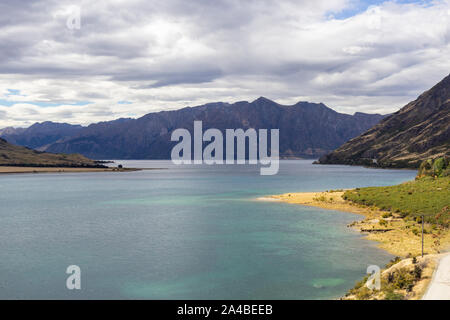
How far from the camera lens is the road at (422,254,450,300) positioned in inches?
914

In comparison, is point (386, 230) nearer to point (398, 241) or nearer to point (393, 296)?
point (398, 241)

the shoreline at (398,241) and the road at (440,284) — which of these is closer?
Result: the road at (440,284)

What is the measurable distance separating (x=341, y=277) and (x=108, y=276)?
66.3 feet

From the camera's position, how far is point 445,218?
55531 mm

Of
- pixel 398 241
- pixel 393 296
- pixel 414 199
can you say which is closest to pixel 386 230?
pixel 398 241

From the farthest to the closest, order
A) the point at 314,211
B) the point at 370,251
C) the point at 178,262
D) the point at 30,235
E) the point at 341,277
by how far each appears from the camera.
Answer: the point at 314,211
the point at 30,235
the point at 370,251
the point at 178,262
the point at 341,277

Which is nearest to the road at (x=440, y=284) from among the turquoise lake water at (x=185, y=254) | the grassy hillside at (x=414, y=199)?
the turquoise lake water at (x=185, y=254)

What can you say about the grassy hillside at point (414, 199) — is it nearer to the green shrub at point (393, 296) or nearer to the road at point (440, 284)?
the road at point (440, 284)

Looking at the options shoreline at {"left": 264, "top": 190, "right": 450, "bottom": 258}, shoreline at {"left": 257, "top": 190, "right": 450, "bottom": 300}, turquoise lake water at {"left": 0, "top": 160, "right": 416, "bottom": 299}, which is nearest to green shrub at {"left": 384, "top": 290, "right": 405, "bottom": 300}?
shoreline at {"left": 257, "top": 190, "right": 450, "bottom": 300}

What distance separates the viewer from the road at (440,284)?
23219 mm

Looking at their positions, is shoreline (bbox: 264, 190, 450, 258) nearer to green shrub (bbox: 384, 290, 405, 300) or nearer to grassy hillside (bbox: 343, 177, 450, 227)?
grassy hillside (bbox: 343, 177, 450, 227)
